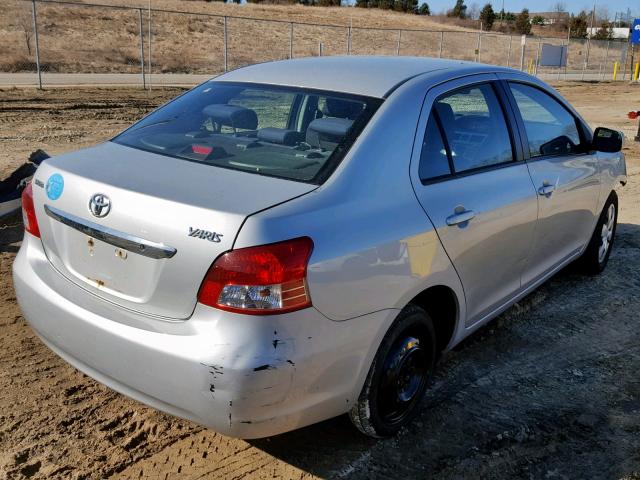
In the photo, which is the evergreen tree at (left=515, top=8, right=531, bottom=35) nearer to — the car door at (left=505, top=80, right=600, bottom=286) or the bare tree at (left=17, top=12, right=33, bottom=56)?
the bare tree at (left=17, top=12, right=33, bottom=56)

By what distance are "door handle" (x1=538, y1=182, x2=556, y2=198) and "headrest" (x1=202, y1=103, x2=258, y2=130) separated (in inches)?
69.9

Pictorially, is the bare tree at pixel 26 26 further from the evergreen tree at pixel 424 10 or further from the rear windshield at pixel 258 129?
the evergreen tree at pixel 424 10

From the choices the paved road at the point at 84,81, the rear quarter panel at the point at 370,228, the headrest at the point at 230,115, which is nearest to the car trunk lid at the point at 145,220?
the rear quarter panel at the point at 370,228

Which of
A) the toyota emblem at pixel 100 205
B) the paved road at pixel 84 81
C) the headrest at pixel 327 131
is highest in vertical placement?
the headrest at pixel 327 131

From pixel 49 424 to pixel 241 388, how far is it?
1352 mm

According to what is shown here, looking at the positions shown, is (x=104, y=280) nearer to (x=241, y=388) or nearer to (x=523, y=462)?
(x=241, y=388)

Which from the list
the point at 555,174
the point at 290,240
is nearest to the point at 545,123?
the point at 555,174

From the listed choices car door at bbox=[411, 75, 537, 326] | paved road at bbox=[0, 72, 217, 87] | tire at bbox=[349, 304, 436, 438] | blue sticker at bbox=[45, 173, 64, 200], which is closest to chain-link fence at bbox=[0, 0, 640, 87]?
paved road at bbox=[0, 72, 217, 87]

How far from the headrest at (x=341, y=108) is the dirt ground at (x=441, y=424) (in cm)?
152

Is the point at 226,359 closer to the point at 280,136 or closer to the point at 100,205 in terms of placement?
the point at 100,205

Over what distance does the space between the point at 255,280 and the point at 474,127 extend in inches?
77.2

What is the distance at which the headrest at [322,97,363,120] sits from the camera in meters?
3.18

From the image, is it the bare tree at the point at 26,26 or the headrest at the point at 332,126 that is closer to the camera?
the headrest at the point at 332,126

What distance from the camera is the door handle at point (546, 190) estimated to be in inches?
160
